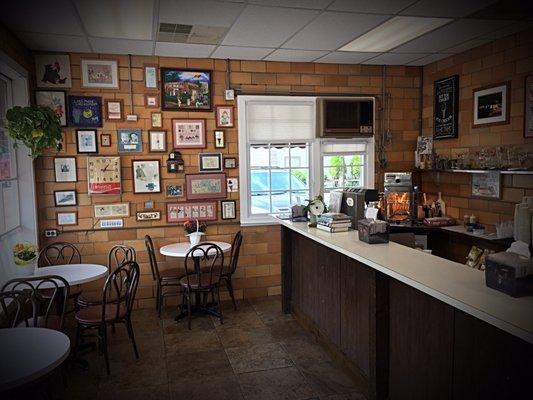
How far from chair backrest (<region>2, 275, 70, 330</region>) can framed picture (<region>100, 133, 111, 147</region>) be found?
1619mm

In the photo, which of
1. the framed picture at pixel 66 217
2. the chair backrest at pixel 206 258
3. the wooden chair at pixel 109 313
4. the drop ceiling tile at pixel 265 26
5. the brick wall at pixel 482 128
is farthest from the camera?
the framed picture at pixel 66 217

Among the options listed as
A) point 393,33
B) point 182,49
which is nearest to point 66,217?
point 182,49

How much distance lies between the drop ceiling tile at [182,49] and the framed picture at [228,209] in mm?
1692

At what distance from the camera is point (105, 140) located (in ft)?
15.5

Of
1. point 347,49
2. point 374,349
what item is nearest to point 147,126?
point 347,49

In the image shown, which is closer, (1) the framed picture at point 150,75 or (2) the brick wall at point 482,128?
(2) the brick wall at point 482,128

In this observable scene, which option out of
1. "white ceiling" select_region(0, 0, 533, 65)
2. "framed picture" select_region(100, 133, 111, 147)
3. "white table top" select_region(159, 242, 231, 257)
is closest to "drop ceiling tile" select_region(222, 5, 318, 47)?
"white ceiling" select_region(0, 0, 533, 65)

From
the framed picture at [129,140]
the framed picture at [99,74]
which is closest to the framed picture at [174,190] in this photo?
the framed picture at [129,140]

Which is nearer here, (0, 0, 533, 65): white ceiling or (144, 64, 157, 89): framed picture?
(0, 0, 533, 65): white ceiling

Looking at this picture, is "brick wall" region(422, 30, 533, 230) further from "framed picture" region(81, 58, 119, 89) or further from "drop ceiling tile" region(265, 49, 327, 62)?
"framed picture" region(81, 58, 119, 89)

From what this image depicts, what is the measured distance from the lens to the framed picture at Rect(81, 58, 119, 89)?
15.2ft

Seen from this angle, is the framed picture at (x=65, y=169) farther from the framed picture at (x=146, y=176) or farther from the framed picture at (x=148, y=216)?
the framed picture at (x=148, y=216)

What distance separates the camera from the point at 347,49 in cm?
473

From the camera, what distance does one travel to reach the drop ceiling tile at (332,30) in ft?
12.0
